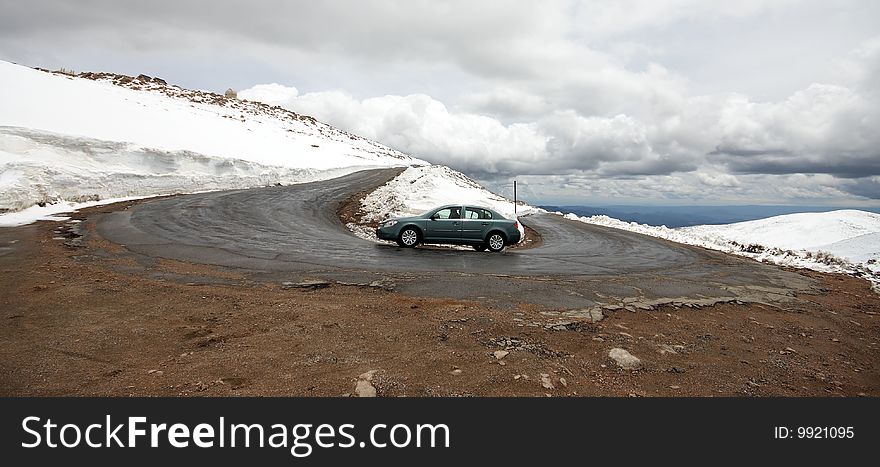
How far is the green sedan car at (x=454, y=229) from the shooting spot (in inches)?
555

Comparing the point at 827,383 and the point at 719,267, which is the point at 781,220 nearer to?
the point at 719,267

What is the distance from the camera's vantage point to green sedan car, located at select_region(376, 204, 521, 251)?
1410 cm

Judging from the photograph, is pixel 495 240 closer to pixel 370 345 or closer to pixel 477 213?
pixel 477 213

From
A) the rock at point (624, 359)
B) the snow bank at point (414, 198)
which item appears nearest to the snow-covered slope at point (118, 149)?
the snow bank at point (414, 198)

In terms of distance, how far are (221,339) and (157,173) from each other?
83.0ft

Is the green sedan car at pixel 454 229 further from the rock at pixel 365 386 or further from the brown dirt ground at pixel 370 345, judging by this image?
the rock at pixel 365 386

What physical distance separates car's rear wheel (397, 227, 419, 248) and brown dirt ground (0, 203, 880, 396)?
602cm

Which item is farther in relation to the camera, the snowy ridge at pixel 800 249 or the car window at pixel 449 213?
the snowy ridge at pixel 800 249

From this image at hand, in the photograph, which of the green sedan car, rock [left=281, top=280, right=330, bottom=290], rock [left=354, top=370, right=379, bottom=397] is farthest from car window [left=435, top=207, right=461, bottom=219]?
rock [left=354, top=370, right=379, bottom=397]

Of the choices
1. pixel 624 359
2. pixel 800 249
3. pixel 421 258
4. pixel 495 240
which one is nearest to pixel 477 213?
pixel 495 240

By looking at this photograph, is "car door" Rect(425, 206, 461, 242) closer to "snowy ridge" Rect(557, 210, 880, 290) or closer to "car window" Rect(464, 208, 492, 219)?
"car window" Rect(464, 208, 492, 219)

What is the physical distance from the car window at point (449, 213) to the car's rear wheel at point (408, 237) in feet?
3.14

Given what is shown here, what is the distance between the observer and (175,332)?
5.61m

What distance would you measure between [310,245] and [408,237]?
9.99 ft
